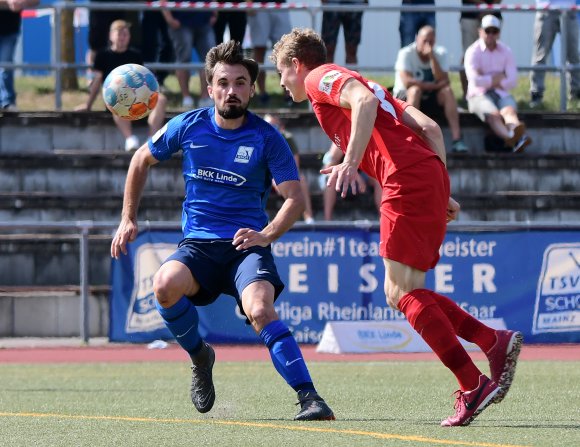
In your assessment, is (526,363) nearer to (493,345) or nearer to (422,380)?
(422,380)

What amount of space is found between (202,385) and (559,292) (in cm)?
715

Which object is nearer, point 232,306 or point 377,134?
point 377,134

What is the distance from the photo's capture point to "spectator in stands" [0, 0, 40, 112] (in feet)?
56.9

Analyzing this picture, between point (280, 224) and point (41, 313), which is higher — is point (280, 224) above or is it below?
above

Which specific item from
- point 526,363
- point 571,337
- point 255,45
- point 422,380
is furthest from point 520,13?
point 422,380

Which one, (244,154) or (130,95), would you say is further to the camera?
(130,95)

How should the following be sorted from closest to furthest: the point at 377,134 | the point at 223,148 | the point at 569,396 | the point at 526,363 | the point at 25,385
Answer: the point at 377,134 < the point at 223,148 < the point at 569,396 < the point at 25,385 < the point at 526,363

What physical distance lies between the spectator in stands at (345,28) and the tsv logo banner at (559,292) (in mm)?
5437

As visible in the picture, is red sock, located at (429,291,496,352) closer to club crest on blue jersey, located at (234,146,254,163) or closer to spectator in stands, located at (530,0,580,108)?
club crest on blue jersey, located at (234,146,254,163)

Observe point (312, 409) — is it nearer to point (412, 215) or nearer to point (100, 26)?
point (412, 215)

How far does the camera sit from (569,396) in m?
8.86

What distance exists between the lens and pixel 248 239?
7.54 meters

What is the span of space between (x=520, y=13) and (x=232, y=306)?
7.23 meters

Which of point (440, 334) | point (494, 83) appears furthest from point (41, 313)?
point (440, 334)
